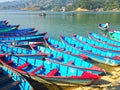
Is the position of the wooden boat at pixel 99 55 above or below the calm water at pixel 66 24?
above

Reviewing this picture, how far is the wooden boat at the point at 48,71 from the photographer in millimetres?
16094

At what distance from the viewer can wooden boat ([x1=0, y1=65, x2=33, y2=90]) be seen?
14203 mm

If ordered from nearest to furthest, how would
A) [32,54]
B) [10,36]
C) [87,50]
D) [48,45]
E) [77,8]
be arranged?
[32,54], [87,50], [48,45], [10,36], [77,8]

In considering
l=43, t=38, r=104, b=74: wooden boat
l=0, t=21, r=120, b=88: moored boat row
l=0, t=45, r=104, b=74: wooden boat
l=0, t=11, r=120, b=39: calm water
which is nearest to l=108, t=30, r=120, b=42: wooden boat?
l=0, t=21, r=120, b=88: moored boat row

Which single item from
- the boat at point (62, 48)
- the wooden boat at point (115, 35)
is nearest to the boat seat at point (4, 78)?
the boat at point (62, 48)

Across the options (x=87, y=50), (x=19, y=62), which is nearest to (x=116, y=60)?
(x=87, y=50)

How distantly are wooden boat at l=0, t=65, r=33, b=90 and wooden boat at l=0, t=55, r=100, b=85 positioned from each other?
1.16m

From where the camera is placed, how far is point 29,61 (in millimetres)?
19297

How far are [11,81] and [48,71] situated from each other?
3.46m

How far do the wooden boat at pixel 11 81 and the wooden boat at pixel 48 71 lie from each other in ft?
3.81

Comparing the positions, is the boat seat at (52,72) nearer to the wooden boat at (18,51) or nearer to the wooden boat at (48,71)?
the wooden boat at (48,71)

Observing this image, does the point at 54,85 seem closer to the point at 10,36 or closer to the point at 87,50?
the point at 87,50

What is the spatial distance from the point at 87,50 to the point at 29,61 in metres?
7.62

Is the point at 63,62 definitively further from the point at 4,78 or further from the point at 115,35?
the point at 115,35
